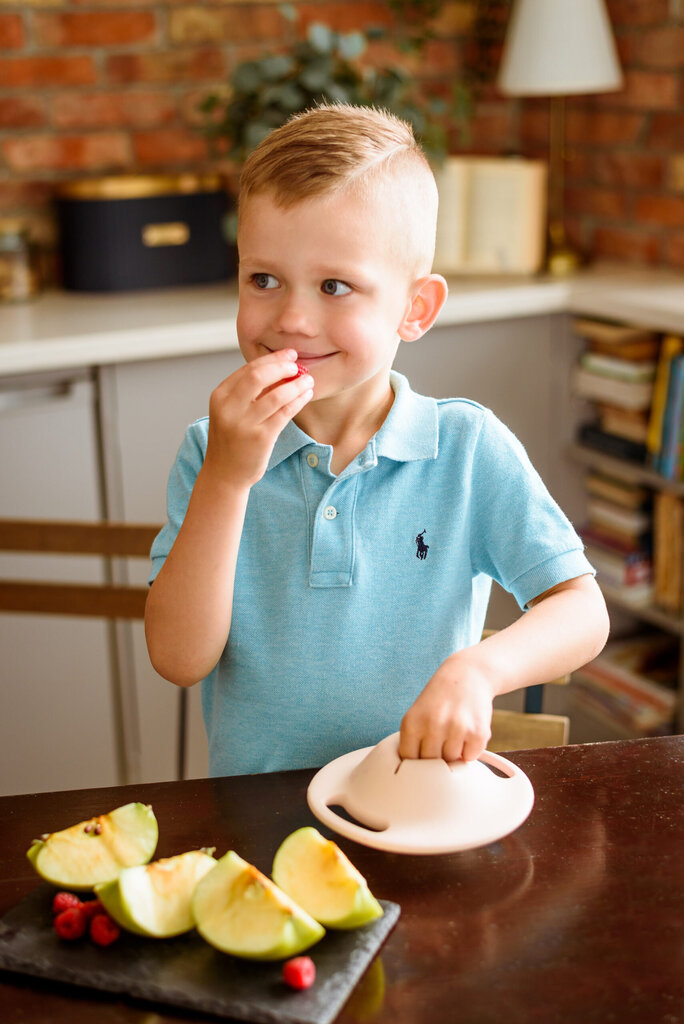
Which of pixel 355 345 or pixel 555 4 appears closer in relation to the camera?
pixel 355 345

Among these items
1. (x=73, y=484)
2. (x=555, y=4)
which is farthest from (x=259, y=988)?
(x=555, y=4)

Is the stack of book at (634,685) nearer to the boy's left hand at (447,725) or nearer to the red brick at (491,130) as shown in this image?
the red brick at (491,130)

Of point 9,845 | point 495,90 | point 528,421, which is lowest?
point 528,421

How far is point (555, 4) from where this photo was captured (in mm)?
2367

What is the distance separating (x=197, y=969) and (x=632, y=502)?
6.20 feet

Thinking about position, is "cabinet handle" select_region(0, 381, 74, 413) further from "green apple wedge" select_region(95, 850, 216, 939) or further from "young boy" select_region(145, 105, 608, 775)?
"green apple wedge" select_region(95, 850, 216, 939)

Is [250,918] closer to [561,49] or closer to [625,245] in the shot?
[561,49]

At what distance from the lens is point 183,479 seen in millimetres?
1154

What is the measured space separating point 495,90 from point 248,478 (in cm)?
224

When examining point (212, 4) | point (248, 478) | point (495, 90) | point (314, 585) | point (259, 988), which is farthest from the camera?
point (495, 90)

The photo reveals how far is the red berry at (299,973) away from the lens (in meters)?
0.66

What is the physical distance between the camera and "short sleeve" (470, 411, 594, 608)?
1.09 meters

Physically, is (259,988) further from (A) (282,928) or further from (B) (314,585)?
(B) (314,585)

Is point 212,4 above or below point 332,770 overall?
above
